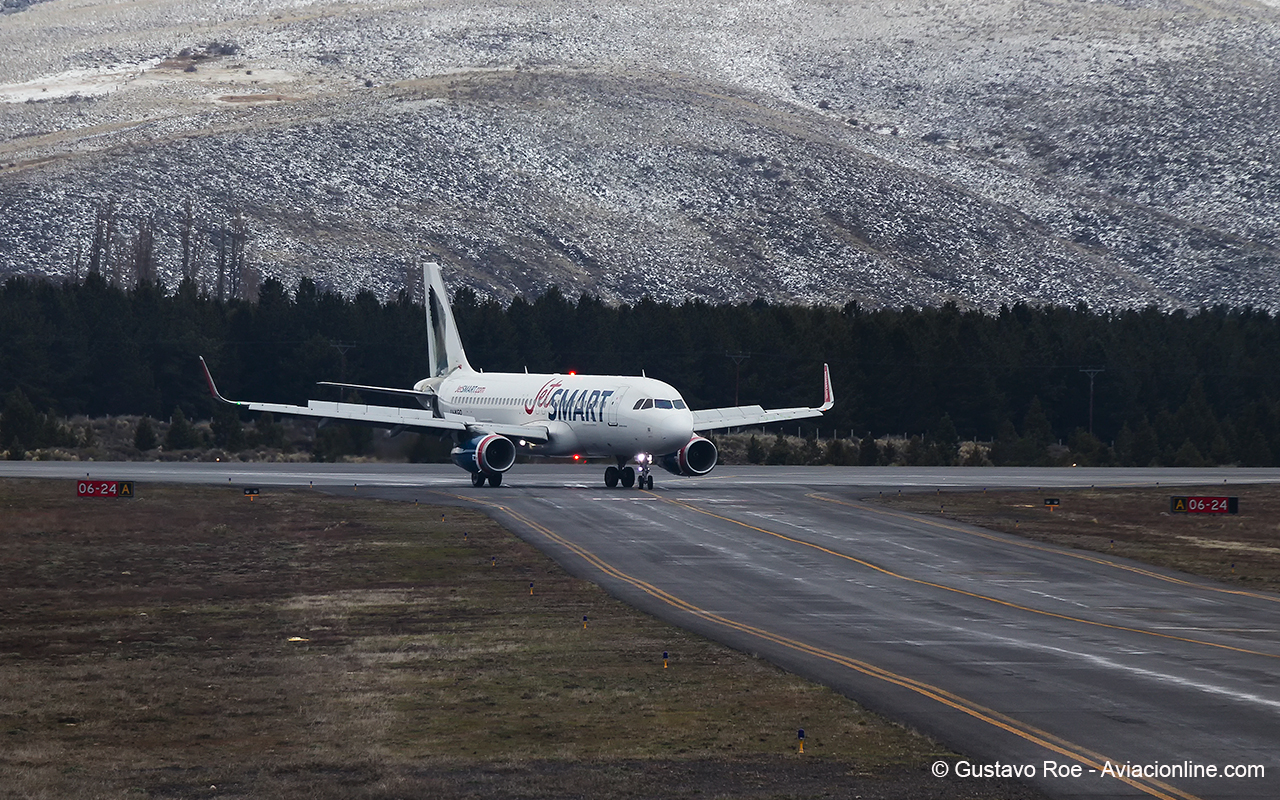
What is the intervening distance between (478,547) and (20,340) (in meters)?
78.7

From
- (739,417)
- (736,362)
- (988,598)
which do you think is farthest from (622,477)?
(736,362)

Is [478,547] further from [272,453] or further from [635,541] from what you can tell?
[272,453]

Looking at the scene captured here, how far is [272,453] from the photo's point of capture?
325 ft

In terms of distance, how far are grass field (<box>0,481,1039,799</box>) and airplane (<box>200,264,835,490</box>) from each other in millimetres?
21780

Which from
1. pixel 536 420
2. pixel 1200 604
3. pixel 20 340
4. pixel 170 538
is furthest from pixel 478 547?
pixel 20 340

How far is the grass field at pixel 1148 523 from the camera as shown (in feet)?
143

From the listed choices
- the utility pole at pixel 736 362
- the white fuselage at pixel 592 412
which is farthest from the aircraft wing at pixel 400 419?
the utility pole at pixel 736 362

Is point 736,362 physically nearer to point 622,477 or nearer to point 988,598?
point 622,477

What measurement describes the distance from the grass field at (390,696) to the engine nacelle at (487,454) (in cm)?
2442

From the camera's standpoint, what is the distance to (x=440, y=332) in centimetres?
8050

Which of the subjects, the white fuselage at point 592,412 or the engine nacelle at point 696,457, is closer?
the white fuselage at point 592,412

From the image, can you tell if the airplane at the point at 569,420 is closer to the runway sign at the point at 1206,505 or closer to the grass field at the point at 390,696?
the runway sign at the point at 1206,505

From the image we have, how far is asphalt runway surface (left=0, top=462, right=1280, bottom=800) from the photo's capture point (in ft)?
62.5

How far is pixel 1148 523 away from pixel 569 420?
22.7 metres
